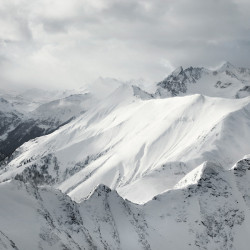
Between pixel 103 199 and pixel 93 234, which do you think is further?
pixel 103 199

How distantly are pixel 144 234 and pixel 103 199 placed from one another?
20956mm

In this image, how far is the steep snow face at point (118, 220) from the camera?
465ft

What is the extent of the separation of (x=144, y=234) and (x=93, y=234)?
23249mm

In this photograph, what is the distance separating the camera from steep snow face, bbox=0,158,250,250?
142m

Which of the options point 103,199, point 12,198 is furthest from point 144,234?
point 12,198

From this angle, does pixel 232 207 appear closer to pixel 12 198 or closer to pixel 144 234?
pixel 144 234

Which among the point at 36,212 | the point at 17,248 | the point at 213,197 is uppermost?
the point at 213,197

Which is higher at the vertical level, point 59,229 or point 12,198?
point 12,198

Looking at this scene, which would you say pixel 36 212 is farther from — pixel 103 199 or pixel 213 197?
pixel 213 197

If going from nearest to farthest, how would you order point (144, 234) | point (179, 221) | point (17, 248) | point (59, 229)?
point (17, 248) → point (59, 229) → point (144, 234) → point (179, 221)

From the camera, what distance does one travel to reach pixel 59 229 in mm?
149500

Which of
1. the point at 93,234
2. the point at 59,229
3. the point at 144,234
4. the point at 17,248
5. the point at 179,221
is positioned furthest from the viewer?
the point at 179,221

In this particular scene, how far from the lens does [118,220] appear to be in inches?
6998

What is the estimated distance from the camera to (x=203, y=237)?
18188 cm
